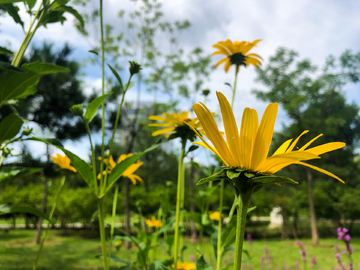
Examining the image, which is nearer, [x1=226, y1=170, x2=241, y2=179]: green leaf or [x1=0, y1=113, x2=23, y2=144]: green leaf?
[x1=226, y1=170, x2=241, y2=179]: green leaf

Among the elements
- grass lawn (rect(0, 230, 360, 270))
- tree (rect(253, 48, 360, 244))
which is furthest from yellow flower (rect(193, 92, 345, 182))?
tree (rect(253, 48, 360, 244))

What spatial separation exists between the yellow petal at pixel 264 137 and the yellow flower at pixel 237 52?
0.51 meters

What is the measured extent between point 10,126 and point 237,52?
0.74 meters

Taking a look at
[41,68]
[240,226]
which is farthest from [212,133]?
[41,68]

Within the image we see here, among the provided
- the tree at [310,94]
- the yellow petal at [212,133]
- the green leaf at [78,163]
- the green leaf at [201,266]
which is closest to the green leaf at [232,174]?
the yellow petal at [212,133]

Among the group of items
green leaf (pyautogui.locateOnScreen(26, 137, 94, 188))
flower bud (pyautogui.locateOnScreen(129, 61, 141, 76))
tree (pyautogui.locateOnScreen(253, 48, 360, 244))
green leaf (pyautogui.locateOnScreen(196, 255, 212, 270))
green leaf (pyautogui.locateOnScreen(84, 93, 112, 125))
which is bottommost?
green leaf (pyautogui.locateOnScreen(196, 255, 212, 270))

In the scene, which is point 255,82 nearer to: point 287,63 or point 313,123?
point 287,63

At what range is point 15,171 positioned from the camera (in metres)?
0.69

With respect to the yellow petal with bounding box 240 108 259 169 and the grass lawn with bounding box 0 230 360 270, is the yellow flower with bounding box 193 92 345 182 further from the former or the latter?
the grass lawn with bounding box 0 230 360 270

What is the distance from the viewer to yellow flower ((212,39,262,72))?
82 cm

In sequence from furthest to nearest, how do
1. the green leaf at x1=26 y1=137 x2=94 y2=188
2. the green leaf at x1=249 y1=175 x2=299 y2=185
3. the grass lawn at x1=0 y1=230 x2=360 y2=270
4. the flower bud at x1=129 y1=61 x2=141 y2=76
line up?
1. the grass lawn at x1=0 y1=230 x2=360 y2=270
2. the flower bud at x1=129 y1=61 x2=141 y2=76
3. the green leaf at x1=26 y1=137 x2=94 y2=188
4. the green leaf at x1=249 y1=175 x2=299 y2=185

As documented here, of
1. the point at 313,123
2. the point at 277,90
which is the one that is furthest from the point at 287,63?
the point at 313,123

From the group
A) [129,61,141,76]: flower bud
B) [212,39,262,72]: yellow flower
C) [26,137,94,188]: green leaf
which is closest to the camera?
[26,137,94,188]: green leaf

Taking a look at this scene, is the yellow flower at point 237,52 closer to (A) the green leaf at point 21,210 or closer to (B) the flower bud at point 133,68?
(B) the flower bud at point 133,68
